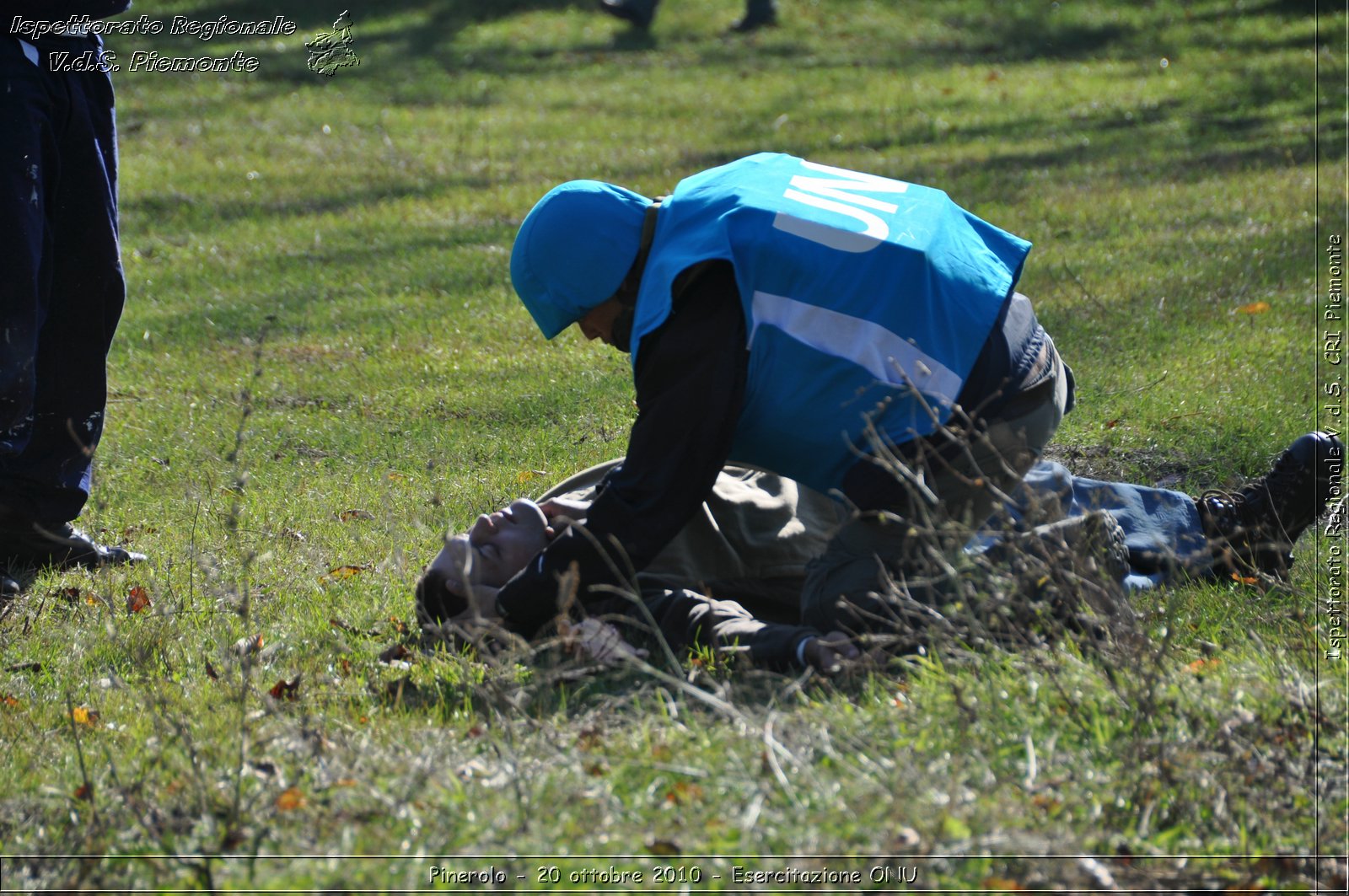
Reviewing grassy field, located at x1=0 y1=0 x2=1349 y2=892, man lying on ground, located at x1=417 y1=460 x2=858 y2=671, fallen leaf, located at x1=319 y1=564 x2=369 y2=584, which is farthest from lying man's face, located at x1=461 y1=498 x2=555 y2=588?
fallen leaf, located at x1=319 y1=564 x2=369 y2=584

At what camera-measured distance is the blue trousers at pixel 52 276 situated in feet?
14.8

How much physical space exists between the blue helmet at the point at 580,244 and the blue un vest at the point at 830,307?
0.11 metres

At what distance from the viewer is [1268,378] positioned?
643 centimetres

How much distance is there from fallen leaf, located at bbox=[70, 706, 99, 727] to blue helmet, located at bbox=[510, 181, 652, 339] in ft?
5.54

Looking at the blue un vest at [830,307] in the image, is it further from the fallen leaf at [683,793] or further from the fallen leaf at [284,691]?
the fallen leaf at [284,691]

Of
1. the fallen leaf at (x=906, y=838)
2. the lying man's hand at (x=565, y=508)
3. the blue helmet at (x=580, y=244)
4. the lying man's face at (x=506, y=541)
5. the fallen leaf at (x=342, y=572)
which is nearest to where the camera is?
the fallen leaf at (x=906, y=838)

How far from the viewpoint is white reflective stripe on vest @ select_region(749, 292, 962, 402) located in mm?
3623

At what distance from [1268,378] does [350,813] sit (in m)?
5.10

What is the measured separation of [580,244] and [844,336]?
0.79m

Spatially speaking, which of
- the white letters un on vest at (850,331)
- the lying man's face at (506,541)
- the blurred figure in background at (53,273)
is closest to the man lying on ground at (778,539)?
the lying man's face at (506,541)

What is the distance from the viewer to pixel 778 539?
4504 millimetres

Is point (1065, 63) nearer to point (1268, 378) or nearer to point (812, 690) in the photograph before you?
point (1268, 378)

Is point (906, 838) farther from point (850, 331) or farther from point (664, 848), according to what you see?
point (850, 331)

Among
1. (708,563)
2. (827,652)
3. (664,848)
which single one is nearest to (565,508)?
(708,563)
